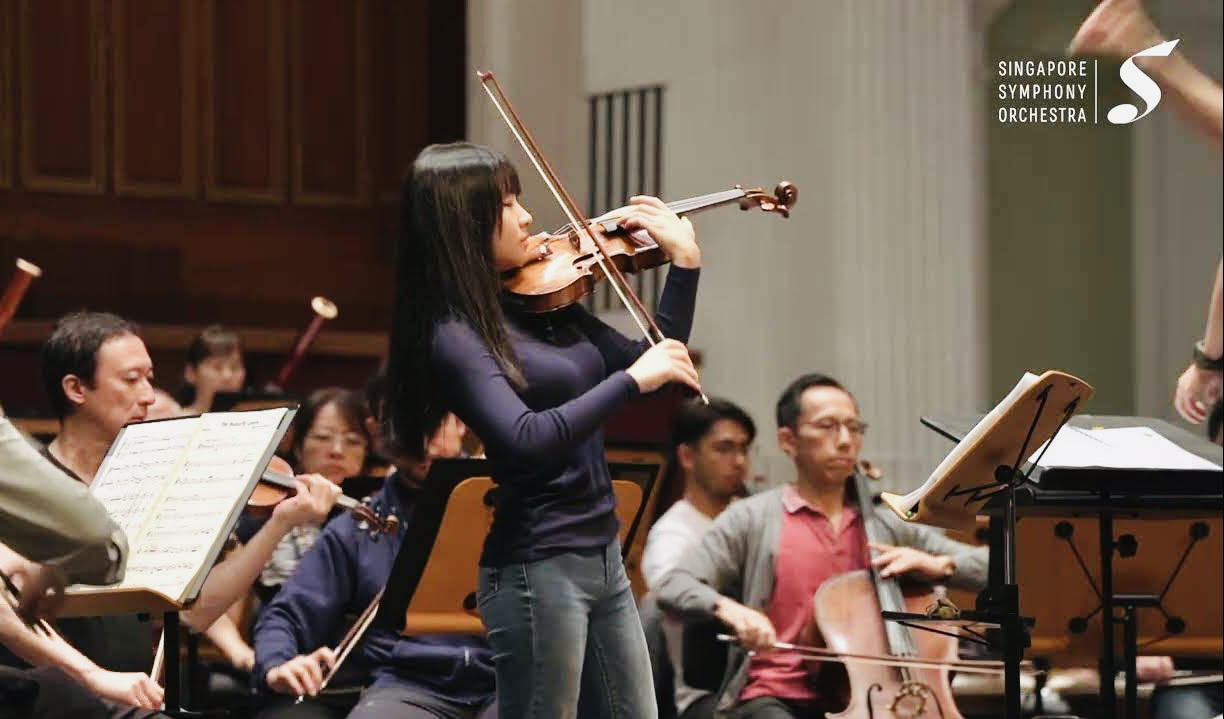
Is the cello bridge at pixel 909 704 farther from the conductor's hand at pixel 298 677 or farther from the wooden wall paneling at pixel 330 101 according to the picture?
the wooden wall paneling at pixel 330 101

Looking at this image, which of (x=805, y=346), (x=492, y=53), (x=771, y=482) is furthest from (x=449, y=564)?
(x=492, y=53)

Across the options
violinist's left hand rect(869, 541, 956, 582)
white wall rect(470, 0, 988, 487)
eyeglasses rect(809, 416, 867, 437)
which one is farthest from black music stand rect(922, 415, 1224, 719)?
white wall rect(470, 0, 988, 487)

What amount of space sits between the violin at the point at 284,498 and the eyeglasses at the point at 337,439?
672 millimetres

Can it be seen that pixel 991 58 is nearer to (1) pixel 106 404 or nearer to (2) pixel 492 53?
(2) pixel 492 53

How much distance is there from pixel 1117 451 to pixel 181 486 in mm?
1589

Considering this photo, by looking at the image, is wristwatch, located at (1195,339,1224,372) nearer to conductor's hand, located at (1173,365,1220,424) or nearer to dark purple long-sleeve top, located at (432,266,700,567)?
conductor's hand, located at (1173,365,1220,424)

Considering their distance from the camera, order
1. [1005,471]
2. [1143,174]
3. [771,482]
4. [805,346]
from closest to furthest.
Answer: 1. [1005,471]
2. [771,482]
3. [805,346]
4. [1143,174]

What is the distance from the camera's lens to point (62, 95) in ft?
25.0

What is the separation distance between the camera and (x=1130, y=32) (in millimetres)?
2664

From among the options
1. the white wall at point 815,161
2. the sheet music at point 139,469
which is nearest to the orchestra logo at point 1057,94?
the sheet music at point 139,469

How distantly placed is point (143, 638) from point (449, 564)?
0.62m

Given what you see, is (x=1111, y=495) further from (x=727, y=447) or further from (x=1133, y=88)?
(x=727, y=447)

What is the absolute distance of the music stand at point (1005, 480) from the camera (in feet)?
9.32

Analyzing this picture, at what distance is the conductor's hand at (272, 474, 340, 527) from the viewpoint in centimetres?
342
